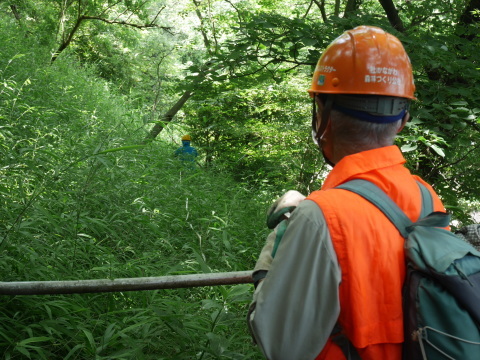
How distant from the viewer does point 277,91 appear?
9.39 metres

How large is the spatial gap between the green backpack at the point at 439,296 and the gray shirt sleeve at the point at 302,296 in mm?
193

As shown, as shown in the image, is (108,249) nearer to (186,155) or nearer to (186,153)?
(186,155)

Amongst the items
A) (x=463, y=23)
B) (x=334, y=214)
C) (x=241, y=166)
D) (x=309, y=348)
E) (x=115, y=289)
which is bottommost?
→ (x=241, y=166)

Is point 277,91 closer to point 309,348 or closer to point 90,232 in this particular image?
point 90,232

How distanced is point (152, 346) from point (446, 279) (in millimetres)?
1757

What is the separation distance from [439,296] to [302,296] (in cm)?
34

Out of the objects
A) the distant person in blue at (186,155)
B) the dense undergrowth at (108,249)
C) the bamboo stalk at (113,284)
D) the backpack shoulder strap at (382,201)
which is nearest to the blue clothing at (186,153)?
the distant person in blue at (186,155)

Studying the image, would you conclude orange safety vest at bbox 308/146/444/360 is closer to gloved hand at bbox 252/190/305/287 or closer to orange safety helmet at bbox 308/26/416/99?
gloved hand at bbox 252/190/305/287

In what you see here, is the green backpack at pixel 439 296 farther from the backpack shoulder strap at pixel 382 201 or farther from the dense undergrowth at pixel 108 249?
the dense undergrowth at pixel 108 249

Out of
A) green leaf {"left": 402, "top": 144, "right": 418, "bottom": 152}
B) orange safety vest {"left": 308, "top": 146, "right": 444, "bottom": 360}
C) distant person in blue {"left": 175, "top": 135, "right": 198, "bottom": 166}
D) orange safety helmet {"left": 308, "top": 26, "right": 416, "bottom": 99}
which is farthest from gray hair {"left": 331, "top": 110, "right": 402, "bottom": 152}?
distant person in blue {"left": 175, "top": 135, "right": 198, "bottom": 166}

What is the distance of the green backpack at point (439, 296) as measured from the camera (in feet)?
3.56

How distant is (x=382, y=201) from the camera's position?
4.32ft

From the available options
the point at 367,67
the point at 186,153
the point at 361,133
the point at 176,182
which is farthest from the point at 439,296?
the point at 186,153

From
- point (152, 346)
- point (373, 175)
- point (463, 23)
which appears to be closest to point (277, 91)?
point (463, 23)
